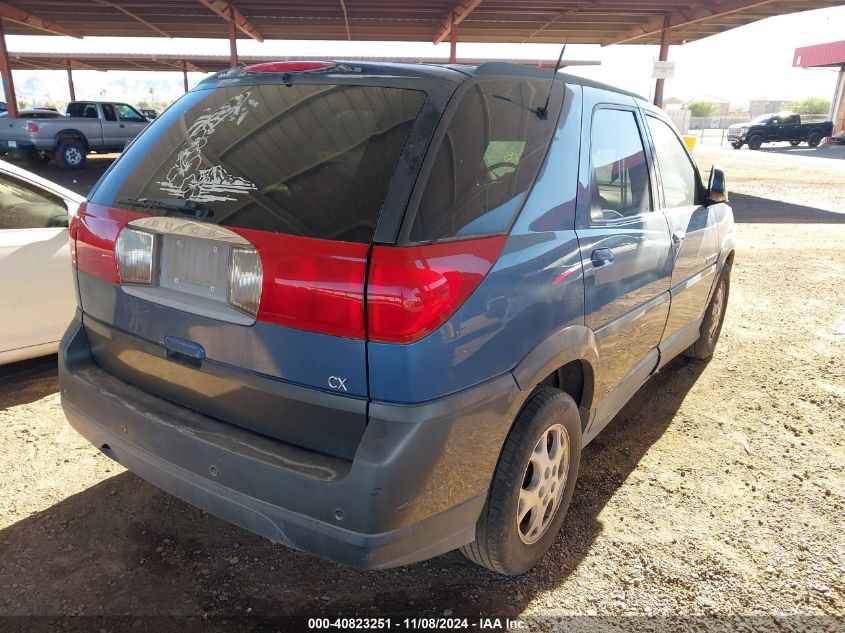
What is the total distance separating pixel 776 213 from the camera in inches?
495

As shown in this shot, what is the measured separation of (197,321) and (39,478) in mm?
1714

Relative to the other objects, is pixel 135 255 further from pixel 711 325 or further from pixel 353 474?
pixel 711 325

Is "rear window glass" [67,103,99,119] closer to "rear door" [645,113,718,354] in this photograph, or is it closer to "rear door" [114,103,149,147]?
"rear door" [114,103,149,147]

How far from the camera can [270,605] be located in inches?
89.4

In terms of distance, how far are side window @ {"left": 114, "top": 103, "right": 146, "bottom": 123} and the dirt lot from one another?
17.7m

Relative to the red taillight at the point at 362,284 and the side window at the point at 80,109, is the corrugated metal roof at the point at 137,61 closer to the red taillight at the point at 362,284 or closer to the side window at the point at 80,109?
the side window at the point at 80,109

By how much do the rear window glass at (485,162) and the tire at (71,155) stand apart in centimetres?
1908

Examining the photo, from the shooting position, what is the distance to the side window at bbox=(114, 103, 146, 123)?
19312 mm

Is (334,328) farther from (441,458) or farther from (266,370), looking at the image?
(441,458)

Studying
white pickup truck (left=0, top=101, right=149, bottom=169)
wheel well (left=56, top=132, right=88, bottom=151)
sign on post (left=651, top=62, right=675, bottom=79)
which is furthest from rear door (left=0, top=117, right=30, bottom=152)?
sign on post (left=651, top=62, right=675, bottom=79)

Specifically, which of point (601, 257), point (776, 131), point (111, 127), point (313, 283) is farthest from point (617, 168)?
point (776, 131)

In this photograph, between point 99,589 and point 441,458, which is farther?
point 99,589

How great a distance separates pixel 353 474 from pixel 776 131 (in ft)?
131

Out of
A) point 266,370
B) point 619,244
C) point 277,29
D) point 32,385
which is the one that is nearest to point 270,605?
point 266,370
